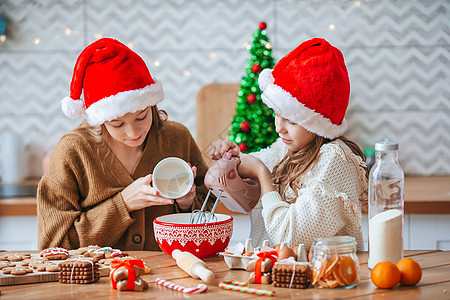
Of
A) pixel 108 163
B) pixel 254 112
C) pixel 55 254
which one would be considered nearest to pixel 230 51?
pixel 254 112

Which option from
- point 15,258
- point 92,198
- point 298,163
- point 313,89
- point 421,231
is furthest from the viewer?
point 421,231

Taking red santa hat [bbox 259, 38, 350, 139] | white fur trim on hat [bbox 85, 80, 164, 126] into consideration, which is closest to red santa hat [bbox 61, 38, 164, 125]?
white fur trim on hat [bbox 85, 80, 164, 126]

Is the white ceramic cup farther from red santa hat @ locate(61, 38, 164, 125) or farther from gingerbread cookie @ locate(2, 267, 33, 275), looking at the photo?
gingerbread cookie @ locate(2, 267, 33, 275)

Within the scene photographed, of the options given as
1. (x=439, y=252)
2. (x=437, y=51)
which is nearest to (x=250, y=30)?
(x=437, y=51)

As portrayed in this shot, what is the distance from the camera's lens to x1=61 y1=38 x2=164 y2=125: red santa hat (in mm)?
1578

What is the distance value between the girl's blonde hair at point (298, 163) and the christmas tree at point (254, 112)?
102cm

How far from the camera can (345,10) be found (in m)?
3.06

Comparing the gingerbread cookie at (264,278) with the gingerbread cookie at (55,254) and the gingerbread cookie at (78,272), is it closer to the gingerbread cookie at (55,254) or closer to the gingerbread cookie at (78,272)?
the gingerbread cookie at (78,272)

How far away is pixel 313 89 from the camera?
4.90ft

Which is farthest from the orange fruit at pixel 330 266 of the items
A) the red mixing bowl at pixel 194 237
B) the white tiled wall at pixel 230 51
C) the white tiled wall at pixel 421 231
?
the white tiled wall at pixel 230 51

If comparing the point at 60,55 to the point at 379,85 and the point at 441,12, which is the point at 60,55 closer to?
the point at 379,85

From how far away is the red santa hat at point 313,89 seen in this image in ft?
4.87

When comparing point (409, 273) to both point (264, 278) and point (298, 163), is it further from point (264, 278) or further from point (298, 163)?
point (298, 163)

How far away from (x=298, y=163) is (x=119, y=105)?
1.78 feet
